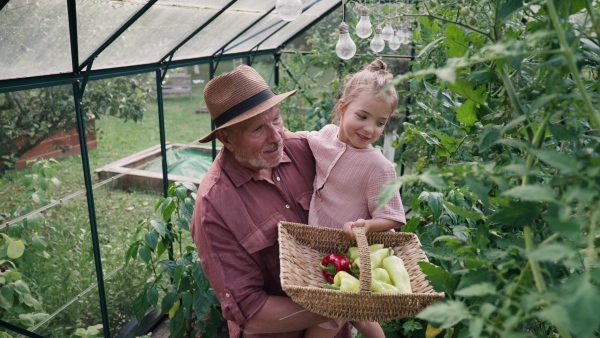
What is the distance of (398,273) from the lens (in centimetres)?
149

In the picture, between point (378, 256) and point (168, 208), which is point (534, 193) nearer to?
point (378, 256)

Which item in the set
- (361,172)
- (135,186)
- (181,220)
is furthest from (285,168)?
(135,186)

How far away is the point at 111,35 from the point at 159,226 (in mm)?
1083

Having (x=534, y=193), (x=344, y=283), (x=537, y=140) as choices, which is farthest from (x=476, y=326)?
(x=344, y=283)

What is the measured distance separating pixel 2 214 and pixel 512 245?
276 centimetres

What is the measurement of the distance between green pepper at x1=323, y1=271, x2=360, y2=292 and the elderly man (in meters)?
0.17

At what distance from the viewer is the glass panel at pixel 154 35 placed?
107 inches

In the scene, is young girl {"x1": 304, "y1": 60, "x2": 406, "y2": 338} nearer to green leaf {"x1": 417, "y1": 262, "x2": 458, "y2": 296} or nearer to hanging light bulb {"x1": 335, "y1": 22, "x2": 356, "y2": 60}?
hanging light bulb {"x1": 335, "y1": 22, "x2": 356, "y2": 60}

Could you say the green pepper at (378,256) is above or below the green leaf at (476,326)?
below

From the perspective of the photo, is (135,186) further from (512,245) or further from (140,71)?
(512,245)

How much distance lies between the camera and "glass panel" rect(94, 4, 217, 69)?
8.90ft

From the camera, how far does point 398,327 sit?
2299 mm

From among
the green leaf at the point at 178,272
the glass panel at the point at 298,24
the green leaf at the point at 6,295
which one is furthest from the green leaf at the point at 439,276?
the glass panel at the point at 298,24

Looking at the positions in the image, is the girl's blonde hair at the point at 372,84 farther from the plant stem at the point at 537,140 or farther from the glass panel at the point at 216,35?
the glass panel at the point at 216,35
